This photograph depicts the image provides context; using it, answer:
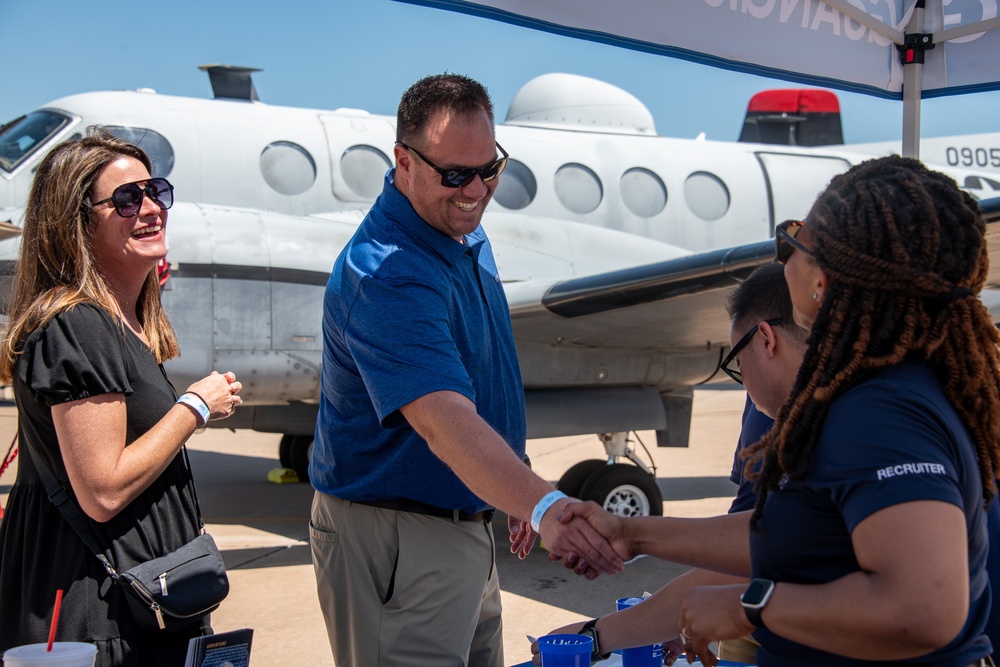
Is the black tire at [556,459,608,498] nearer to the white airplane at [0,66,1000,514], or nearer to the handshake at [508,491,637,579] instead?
the white airplane at [0,66,1000,514]

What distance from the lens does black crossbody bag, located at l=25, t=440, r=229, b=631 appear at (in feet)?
7.59

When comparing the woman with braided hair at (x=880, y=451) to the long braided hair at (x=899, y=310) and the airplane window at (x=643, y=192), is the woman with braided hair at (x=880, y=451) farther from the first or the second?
the airplane window at (x=643, y=192)

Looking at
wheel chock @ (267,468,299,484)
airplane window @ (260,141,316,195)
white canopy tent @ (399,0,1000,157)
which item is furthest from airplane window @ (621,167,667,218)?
white canopy tent @ (399,0,1000,157)

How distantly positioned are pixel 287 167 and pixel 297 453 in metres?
3.29

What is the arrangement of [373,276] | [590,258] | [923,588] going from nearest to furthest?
[923,588]
[373,276]
[590,258]

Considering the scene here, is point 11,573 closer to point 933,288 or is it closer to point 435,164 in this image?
point 435,164

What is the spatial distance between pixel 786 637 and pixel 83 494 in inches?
65.1

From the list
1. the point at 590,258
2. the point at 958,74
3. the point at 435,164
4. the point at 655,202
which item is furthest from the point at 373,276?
the point at 655,202

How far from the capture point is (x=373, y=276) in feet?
8.02

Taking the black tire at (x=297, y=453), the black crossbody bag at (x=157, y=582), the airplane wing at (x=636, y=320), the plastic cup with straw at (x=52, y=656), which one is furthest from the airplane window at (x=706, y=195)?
the plastic cup with straw at (x=52, y=656)

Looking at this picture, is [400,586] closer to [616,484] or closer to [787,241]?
[787,241]

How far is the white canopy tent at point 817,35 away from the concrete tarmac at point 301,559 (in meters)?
3.28

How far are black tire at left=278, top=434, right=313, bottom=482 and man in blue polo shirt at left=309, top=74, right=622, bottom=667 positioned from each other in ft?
24.6

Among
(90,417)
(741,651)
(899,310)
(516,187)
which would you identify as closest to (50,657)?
(90,417)
